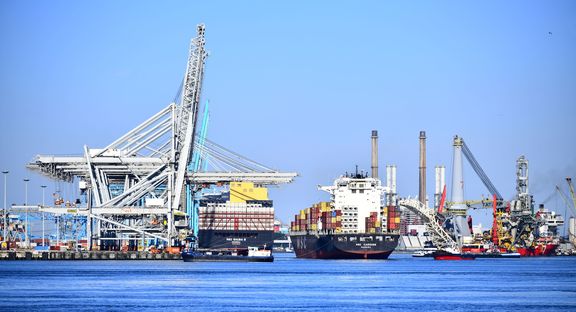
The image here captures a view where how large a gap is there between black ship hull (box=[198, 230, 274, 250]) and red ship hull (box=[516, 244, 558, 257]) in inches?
1796

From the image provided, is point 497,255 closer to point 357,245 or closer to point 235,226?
point 235,226

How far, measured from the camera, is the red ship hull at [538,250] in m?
181

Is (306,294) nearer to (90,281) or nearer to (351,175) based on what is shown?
(90,281)

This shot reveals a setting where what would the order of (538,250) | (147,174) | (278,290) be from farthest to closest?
(538,250), (147,174), (278,290)

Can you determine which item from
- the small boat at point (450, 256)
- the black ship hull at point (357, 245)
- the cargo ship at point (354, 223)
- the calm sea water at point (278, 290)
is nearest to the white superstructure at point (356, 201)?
the cargo ship at point (354, 223)

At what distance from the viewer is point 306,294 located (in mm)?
71750

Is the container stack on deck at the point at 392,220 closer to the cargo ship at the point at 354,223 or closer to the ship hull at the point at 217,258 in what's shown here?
the cargo ship at the point at 354,223

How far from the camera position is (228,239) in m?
150

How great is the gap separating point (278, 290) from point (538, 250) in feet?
380

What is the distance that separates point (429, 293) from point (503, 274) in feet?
95.6

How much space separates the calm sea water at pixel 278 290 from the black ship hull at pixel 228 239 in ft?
144

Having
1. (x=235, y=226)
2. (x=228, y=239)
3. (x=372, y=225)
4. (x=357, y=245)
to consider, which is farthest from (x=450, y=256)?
(x=228, y=239)

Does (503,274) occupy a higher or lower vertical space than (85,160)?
lower

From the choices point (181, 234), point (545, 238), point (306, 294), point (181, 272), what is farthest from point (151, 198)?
point (545, 238)
